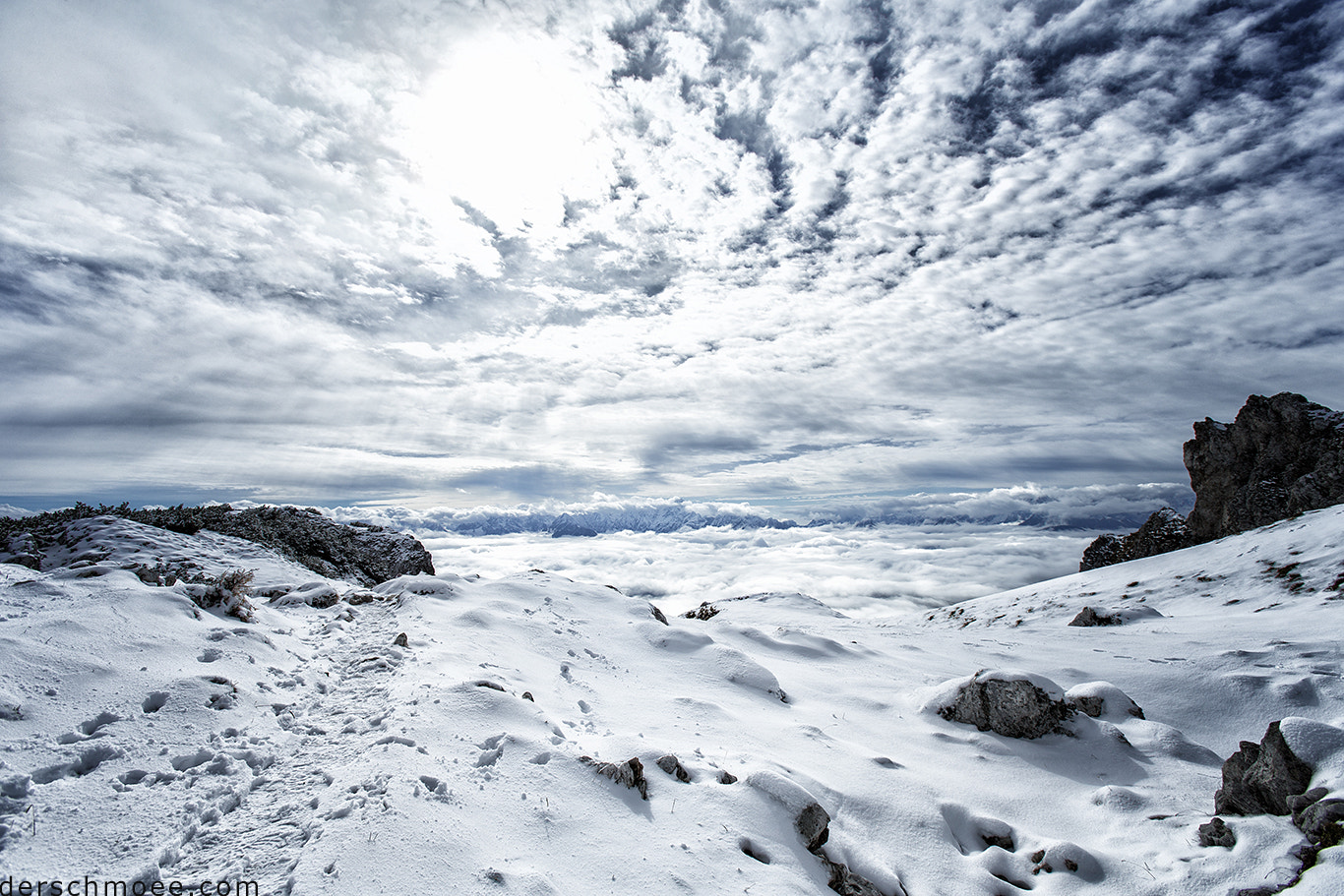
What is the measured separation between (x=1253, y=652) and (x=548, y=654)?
18.1 m

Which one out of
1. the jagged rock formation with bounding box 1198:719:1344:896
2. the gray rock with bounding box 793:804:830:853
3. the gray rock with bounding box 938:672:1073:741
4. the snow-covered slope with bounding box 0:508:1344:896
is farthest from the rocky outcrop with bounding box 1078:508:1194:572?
the gray rock with bounding box 793:804:830:853

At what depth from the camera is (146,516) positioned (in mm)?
20938

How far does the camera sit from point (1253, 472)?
36094 millimetres

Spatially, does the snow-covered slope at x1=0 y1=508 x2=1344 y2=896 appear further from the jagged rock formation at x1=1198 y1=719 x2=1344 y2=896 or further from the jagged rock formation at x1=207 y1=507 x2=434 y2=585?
the jagged rock formation at x1=207 y1=507 x2=434 y2=585

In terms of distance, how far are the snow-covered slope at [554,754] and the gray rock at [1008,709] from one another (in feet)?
1.00

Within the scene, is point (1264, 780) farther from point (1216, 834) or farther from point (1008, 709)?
point (1008, 709)

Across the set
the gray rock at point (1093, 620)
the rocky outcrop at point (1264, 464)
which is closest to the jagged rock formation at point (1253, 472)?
the rocky outcrop at point (1264, 464)

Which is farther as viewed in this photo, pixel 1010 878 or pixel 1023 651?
pixel 1023 651

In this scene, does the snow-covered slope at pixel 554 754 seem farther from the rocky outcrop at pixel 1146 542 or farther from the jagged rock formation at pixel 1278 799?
the rocky outcrop at pixel 1146 542

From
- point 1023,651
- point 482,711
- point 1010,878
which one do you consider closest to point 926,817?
point 1010,878

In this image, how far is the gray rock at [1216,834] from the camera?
270 inches

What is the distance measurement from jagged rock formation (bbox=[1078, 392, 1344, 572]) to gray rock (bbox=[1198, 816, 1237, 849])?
38.8 m

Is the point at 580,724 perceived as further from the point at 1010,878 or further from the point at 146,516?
the point at 146,516

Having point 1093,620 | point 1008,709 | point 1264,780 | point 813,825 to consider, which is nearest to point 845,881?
point 813,825
